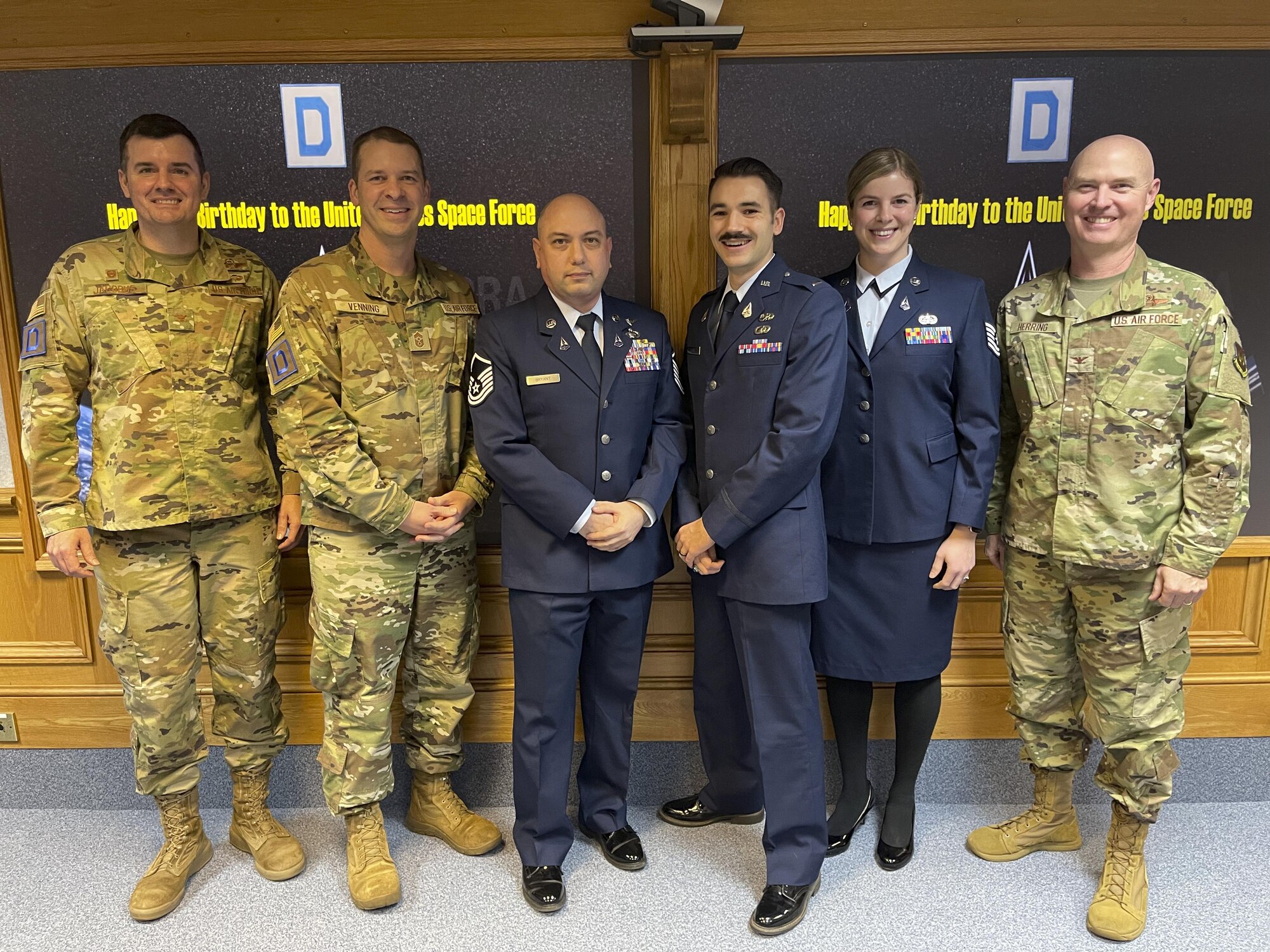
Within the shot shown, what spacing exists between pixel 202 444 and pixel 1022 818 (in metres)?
2.43

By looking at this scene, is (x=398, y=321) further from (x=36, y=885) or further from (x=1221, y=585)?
(x=1221, y=585)

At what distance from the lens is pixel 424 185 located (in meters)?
2.31

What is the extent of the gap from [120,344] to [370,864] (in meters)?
1.47

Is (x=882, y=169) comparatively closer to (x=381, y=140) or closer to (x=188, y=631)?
(x=381, y=140)

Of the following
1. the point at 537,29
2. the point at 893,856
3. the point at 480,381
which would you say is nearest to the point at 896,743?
the point at 893,856

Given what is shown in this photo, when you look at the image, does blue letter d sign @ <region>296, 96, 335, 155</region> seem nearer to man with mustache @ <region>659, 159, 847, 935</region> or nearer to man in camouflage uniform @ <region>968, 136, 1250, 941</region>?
man in camouflage uniform @ <region>968, 136, 1250, 941</region>

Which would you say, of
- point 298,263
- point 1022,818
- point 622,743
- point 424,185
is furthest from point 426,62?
point 1022,818

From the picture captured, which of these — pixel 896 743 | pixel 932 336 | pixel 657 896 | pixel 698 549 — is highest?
pixel 932 336

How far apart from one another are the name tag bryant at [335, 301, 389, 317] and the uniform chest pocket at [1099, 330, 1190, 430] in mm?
1772

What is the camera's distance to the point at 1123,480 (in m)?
2.18

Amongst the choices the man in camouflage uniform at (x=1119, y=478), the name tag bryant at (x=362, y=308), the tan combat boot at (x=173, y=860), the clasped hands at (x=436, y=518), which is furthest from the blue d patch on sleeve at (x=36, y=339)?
the man in camouflage uniform at (x=1119, y=478)

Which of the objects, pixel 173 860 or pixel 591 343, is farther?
pixel 173 860

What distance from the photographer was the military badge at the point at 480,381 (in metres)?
2.25

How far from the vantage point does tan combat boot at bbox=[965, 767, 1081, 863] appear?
251 centimetres
